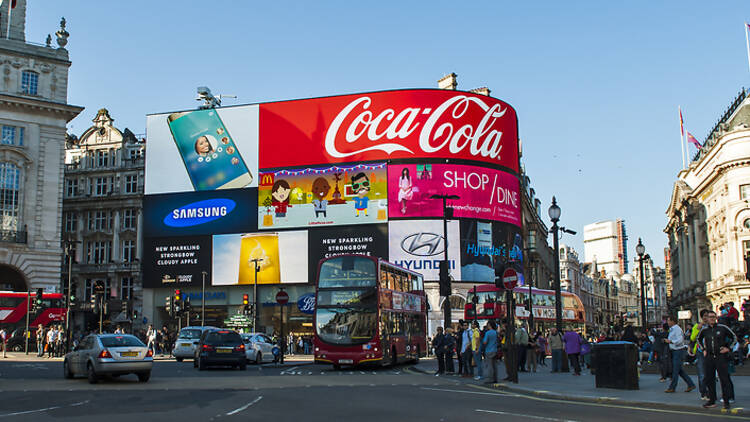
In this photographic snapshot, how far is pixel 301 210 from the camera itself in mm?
60938

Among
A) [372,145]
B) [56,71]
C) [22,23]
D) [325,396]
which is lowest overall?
[325,396]

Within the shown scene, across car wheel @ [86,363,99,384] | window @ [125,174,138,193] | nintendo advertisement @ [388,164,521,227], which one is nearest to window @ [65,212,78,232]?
window @ [125,174,138,193]

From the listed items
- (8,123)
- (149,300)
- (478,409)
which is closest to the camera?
(478,409)

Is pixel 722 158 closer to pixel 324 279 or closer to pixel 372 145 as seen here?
pixel 372 145

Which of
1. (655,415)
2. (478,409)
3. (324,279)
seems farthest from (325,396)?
(324,279)

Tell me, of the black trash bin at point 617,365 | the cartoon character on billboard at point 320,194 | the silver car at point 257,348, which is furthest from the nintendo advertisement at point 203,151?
the black trash bin at point 617,365

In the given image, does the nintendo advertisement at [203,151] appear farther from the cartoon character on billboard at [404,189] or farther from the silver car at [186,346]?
the silver car at [186,346]

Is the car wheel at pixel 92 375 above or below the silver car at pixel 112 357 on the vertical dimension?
below

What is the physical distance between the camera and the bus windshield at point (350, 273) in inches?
1075

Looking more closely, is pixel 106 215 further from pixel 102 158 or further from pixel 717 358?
pixel 717 358

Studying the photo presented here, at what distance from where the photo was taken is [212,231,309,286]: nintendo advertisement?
199 feet

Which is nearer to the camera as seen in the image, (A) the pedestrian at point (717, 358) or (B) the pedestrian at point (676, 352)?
(A) the pedestrian at point (717, 358)

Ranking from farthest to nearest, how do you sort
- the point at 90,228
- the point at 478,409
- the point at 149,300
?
the point at 90,228 < the point at 149,300 < the point at 478,409

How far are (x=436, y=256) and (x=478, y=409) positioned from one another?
4488 cm
